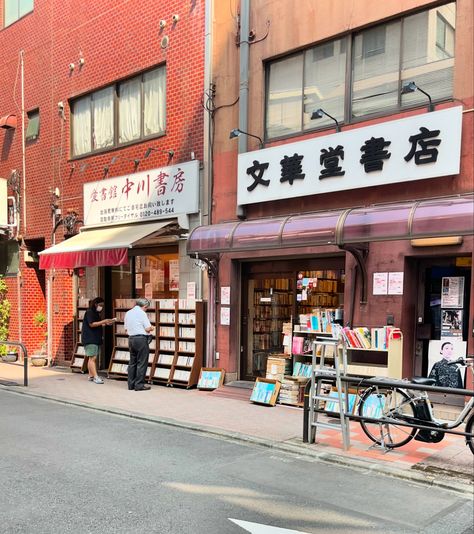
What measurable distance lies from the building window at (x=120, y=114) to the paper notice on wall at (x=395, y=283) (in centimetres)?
646

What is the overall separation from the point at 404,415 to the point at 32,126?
13.6m

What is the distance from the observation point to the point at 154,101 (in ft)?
39.9

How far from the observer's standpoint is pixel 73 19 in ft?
45.3

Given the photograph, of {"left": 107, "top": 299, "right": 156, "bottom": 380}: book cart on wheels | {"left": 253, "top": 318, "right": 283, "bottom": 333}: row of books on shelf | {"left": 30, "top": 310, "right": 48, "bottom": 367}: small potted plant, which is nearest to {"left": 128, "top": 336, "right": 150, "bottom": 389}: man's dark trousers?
{"left": 107, "top": 299, "right": 156, "bottom": 380}: book cart on wheels

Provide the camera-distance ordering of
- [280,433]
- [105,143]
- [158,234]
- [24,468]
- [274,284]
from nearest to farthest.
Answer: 1. [24,468]
2. [280,433]
3. [274,284]
4. [158,234]
5. [105,143]

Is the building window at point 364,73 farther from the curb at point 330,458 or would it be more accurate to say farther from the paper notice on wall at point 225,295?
the curb at point 330,458

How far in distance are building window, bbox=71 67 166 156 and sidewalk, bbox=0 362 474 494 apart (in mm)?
5901

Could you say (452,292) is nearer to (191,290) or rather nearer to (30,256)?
(191,290)

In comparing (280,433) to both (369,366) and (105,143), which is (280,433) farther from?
(105,143)

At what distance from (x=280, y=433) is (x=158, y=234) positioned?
5.97m

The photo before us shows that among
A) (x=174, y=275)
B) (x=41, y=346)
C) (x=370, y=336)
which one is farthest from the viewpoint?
(x=41, y=346)

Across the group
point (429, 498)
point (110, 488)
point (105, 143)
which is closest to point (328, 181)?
point (429, 498)

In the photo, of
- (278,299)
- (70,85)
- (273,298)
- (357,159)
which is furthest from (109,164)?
(357,159)

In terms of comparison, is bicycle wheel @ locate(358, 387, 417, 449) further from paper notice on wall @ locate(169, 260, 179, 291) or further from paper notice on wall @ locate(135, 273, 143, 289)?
paper notice on wall @ locate(135, 273, 143, 289)
